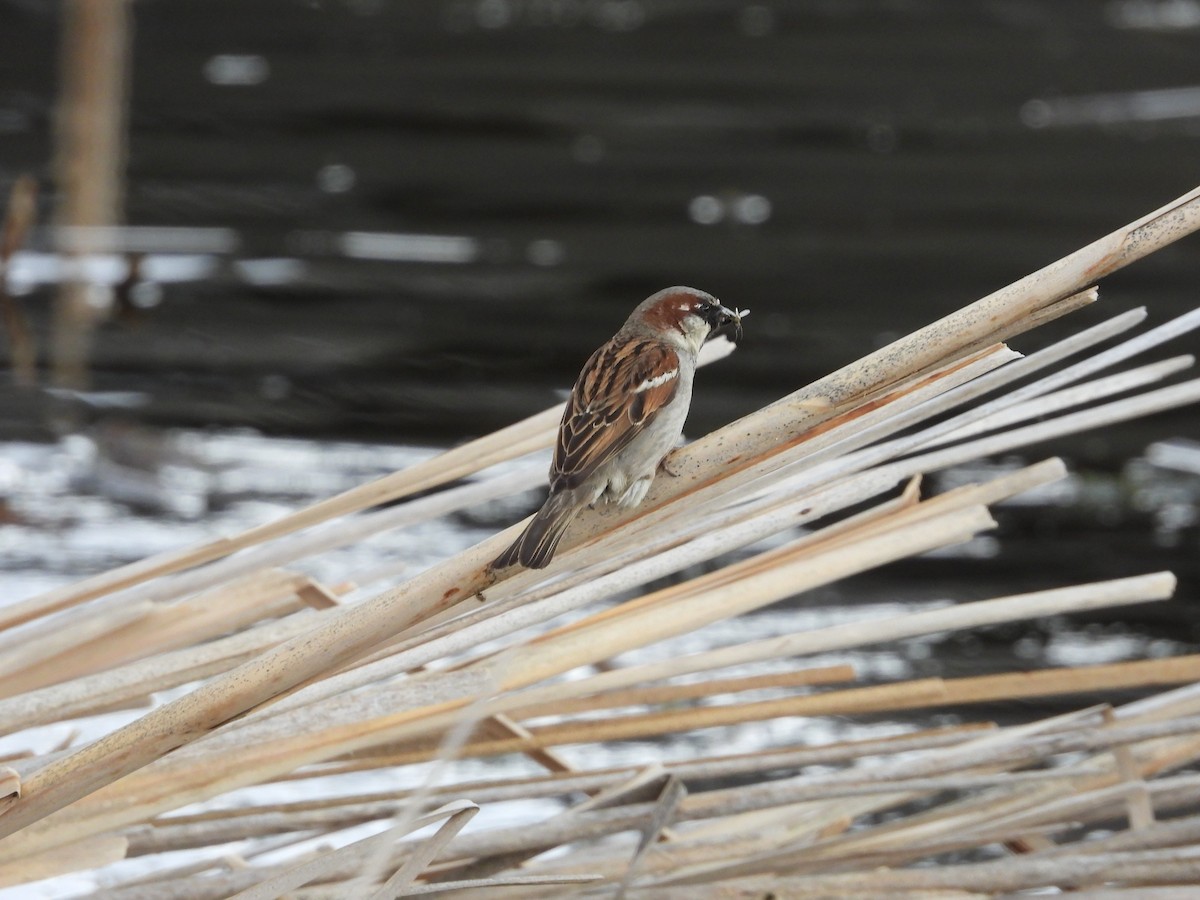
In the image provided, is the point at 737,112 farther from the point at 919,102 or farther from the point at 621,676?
the point at 621,676

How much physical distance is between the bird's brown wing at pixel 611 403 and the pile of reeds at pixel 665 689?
0.31 ft

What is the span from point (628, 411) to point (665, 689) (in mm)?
524

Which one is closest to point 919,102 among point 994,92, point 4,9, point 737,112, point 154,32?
point 994,92

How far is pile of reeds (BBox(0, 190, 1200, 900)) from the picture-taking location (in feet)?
7.54

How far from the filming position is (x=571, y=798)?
13.4 ft

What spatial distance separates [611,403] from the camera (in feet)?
10.0

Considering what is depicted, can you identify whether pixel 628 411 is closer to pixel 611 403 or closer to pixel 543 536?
pixel 611 403

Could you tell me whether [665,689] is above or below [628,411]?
below

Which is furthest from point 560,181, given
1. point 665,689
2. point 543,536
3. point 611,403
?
point 543,536

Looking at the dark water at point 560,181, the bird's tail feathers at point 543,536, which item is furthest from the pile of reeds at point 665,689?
the dark water at point 560,181

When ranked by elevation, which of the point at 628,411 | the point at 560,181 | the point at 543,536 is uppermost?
the point at 560,181

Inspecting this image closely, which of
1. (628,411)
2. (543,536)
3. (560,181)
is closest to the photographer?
(543,536)

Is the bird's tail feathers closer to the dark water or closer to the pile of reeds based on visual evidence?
the pile of reeds

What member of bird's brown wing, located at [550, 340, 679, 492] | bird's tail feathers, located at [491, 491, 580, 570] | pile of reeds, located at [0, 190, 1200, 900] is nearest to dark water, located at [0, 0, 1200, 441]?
bird's brown wing, located at [550, 340, 679, 492]
